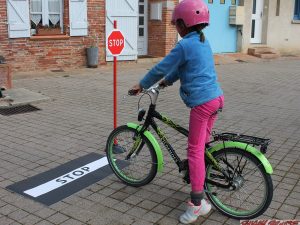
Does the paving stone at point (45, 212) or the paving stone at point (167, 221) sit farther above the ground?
the paving stone at point (45, 212)

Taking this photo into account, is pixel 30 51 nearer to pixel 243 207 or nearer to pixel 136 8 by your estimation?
pixel 136 8

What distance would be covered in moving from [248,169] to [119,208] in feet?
4.03

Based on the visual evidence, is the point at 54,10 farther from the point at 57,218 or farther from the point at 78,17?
the point at 57,218

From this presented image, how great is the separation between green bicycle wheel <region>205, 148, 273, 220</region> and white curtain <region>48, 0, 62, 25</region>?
369 inches

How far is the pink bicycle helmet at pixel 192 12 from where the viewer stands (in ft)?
11.7

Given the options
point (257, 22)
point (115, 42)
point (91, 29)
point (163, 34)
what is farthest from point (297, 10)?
point (115, 42)

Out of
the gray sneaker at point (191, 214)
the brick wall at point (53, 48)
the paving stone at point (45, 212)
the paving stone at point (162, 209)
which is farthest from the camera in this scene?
the brick wall at point (53, 48)

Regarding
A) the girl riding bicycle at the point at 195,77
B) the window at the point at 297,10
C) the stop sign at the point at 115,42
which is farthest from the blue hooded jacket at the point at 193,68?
the window at the point at 297,10

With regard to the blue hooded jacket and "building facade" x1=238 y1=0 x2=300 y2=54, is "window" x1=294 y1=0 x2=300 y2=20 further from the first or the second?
the blue hooded jacket

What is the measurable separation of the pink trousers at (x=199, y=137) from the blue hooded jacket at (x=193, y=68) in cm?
6

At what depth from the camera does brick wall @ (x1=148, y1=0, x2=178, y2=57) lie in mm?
14680

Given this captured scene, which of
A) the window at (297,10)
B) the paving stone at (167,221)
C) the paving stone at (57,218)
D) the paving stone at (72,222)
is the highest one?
the window at (297,10)

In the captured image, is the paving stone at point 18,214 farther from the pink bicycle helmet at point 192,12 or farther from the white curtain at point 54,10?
the white curtain at point 54,10

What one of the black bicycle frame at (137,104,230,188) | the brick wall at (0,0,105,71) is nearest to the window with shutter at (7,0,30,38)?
the brick wall at (0,0,105,71)
